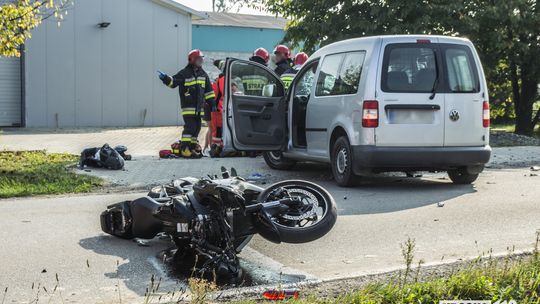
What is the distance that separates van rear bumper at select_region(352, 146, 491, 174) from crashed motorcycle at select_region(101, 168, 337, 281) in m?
→ 3.70

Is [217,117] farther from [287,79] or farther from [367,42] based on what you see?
[367,42]

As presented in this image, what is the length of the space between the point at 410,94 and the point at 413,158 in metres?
0.82

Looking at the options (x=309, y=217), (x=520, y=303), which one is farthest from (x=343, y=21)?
(x=520, y=303)

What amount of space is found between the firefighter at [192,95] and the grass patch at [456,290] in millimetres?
9492

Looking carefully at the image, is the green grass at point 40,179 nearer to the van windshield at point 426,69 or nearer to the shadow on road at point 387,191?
the shadow on road at point 387,191

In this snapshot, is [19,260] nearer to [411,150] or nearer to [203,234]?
[203,234]

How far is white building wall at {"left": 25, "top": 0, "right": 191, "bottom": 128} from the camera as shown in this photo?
2481 cm

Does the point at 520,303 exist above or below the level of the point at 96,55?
below

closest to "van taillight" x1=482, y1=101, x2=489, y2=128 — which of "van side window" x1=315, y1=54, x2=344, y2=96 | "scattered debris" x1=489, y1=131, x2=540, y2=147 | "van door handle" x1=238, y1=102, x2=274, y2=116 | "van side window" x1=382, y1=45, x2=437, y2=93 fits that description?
"van side window" x1=382, y1=45, x2=437, y2=93

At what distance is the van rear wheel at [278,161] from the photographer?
1264 centimetres

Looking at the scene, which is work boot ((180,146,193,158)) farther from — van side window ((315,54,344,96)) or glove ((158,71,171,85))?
van side window ((315,54,344,96))

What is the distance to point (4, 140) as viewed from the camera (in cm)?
1919

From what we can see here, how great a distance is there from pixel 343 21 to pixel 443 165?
12.9 metres

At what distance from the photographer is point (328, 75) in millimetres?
11281
